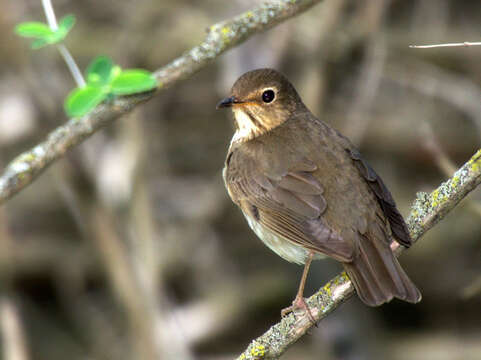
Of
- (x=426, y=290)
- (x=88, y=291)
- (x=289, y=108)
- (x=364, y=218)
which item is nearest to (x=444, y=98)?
(x=426, y=290)

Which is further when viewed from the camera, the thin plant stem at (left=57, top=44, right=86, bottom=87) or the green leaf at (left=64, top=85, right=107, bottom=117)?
the thin plant stem at (left=57, top=44, right=86, bottom=87)

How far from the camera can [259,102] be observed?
499 cm

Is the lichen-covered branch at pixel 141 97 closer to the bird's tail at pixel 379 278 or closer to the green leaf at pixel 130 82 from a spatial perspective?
the green leaf at pixel 130 82

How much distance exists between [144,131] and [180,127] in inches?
45.7

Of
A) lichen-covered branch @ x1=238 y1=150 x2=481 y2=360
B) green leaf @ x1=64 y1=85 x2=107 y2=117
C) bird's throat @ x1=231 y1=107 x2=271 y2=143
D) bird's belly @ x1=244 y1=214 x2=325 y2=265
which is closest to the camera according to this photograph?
lichen-covered branch @ x1=238 y1=150 x2=481 y2=360

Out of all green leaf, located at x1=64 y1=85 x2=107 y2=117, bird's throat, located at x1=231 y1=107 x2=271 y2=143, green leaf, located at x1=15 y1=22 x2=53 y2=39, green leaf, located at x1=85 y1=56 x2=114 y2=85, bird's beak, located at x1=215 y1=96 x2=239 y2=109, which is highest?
green leaf, located at x1=15 y1=22 x2=53 y2=39

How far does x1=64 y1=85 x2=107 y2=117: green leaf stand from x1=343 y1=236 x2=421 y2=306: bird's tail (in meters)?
1.49

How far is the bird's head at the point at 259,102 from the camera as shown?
4.88 meters

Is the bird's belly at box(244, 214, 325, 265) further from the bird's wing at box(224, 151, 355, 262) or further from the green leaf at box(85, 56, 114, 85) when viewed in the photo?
the green leaf at box(85, 56, 114, 85)

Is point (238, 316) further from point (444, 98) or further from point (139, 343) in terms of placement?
point (444, 98)

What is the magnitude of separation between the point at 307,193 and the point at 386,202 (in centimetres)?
45

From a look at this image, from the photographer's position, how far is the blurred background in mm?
6688

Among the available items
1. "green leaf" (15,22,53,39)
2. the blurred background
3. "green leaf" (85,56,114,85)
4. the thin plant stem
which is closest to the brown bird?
"green leaf" (85,56,114,85)

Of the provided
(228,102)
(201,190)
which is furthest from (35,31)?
(201,190)
